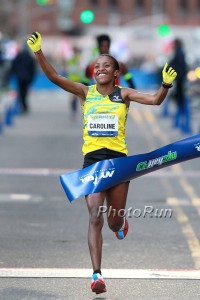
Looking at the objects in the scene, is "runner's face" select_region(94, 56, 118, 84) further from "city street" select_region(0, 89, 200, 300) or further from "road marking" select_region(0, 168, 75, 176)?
"road marking" select_region(0, 168, 75, 176)

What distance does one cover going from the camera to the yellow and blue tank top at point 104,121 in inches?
332

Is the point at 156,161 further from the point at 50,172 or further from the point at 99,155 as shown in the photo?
the point at 50,172

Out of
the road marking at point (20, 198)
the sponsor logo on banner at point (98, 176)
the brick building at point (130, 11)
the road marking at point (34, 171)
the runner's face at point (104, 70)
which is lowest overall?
the road marking at point (20, 198)

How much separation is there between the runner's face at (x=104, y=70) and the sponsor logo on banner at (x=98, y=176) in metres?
0.71

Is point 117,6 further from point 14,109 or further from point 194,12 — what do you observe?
point 14,109

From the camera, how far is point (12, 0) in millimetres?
81375

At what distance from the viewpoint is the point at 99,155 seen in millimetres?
8461

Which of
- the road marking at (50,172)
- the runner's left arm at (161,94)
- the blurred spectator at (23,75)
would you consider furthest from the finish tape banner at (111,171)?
the blurred spectator at (23,75)

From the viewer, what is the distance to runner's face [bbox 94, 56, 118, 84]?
8.55 meters

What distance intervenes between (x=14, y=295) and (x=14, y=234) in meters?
3.07

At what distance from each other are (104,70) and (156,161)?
0.83m

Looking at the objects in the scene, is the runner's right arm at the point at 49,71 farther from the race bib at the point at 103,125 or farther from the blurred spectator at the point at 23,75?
the blurred spectator at the point at 23,75

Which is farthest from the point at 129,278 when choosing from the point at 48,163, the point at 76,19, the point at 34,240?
the point at 76,19

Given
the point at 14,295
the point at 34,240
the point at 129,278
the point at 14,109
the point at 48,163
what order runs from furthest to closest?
the point at 14,109, the point at 48,163, the point at 34,240, the point at 129,278, the point at 14,295
